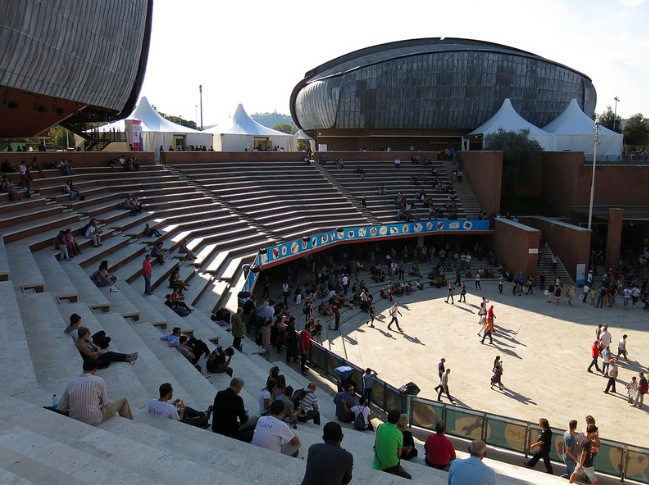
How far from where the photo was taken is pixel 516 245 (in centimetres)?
3238

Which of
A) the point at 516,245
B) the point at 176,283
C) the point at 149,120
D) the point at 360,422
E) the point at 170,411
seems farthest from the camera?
the point at 149,120

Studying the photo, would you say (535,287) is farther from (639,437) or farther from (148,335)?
(148,335)

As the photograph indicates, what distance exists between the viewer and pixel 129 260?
1894 centimetres

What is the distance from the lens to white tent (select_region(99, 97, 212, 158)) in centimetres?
3869

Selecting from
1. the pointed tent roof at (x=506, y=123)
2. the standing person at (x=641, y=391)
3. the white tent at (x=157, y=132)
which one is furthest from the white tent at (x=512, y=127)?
the standing person at (x=641, y=391)

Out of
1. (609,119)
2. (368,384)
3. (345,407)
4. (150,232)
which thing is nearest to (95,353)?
(345,407)

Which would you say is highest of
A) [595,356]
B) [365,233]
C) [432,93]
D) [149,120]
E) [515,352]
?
[432,93]

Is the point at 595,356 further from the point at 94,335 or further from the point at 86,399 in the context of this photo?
the point at 86,399

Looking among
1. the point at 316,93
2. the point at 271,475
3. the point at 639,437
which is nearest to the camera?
the point at 271,475

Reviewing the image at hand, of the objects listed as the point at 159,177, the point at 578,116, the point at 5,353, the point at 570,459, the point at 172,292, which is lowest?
the point at 570,459

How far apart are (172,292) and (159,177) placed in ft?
51.2

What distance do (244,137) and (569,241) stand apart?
82.6 feet

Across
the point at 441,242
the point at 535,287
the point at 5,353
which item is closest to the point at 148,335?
the point at 5,353

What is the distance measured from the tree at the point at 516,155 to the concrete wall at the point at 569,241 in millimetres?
6635
